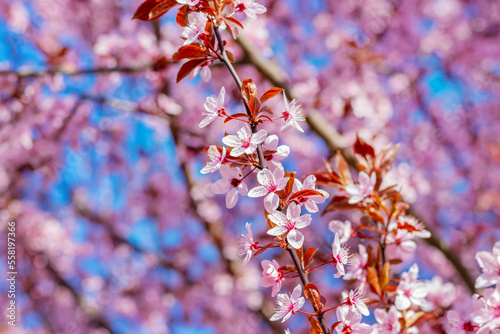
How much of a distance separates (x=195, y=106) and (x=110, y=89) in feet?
3.41

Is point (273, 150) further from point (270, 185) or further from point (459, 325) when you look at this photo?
point (459, 325)

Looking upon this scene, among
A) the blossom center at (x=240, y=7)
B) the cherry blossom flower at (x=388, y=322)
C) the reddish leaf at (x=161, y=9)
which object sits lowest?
the cherry blossom flower at (x=388, y=322)

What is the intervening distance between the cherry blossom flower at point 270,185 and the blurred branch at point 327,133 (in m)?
1.63

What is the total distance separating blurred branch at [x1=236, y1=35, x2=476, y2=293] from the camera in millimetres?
2504

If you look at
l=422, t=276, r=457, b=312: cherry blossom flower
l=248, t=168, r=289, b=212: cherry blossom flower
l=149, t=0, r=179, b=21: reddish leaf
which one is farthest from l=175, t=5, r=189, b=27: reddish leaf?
l=422, t=276, r=457, b=312: cherry blossom flower

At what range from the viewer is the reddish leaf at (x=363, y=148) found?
1.51 m

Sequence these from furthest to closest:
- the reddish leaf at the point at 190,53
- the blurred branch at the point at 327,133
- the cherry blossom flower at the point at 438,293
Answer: the blurred branch at the point at 327,133 → the cherry blossom flower at the point at 438,293 → the reddish leaf at the point at 190,53

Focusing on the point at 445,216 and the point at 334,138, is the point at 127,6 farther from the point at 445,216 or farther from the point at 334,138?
the point at 445,216

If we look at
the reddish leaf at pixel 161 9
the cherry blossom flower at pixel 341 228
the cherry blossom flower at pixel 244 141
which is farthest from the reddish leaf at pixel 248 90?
the cherry blossom flower at pixel 341 228

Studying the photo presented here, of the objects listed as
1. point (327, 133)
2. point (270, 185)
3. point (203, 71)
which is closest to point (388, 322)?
point (270, 185)

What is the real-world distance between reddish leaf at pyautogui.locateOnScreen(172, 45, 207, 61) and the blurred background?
2.47 meters

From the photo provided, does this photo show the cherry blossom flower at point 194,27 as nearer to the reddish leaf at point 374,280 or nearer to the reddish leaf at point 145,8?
the reddish leaf at point 145,8

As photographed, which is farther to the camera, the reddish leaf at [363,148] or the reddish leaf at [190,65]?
the reddish leaf at [363,148]

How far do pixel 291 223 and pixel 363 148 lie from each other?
671 mm
